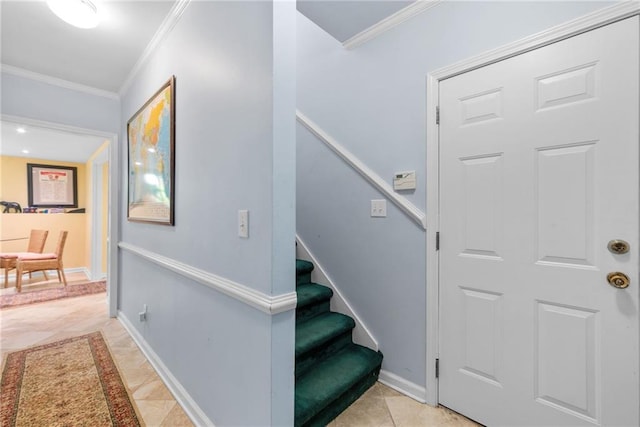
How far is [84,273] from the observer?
525cm

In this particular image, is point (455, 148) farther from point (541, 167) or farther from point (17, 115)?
point (17, 115)

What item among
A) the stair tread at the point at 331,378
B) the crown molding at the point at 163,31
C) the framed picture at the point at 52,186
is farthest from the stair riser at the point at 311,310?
the framed picture at the point at 52,186

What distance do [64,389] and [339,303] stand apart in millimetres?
1868

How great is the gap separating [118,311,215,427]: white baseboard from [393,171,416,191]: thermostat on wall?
1.63m

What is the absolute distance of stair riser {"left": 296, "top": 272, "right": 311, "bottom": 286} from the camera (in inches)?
85.0

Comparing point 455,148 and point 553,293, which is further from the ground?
point 455,148

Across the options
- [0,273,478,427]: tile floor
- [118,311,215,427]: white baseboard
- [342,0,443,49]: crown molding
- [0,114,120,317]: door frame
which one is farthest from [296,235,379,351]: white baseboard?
[0,114,120,317]: door frame

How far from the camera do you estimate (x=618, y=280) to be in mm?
1075

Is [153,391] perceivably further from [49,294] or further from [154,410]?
[49,294]

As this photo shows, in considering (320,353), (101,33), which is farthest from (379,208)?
(101,33)

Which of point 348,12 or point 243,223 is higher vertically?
point 348,12

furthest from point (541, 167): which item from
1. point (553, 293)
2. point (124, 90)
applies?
point (124, 90)

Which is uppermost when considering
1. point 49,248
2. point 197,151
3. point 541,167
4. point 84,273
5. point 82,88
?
point 82,88

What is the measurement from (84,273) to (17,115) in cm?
398
